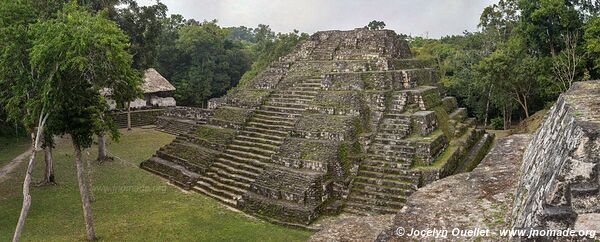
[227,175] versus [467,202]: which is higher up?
[467,202]

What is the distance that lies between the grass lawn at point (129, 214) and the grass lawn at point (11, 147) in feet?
12.1

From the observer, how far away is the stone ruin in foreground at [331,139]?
1085 cm

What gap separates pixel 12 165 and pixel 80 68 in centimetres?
1145

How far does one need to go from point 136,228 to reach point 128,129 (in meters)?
14.5

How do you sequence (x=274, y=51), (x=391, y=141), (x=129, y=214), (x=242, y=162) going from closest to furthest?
(x=129, y=214), (x=391, y=141), (x=242, y=162), (x=274, y=51)

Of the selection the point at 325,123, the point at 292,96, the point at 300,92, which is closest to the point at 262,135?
the point at 292,96

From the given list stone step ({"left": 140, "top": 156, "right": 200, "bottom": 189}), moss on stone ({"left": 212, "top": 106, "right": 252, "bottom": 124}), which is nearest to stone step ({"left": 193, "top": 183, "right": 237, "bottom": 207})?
stone step ({"left": 140, "top": 156, "right": 200, "bottom": 189})

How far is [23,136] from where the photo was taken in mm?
21812

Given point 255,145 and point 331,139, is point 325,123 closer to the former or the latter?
point 331,139

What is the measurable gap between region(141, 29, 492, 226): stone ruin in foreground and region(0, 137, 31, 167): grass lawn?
22.7 ft

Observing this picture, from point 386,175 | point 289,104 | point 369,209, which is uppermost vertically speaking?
point 289,104

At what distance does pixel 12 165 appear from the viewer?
16.0m

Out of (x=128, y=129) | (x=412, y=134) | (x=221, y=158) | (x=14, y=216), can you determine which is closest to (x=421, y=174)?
(x=412, y=134)

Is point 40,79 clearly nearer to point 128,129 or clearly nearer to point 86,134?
point 86,134
